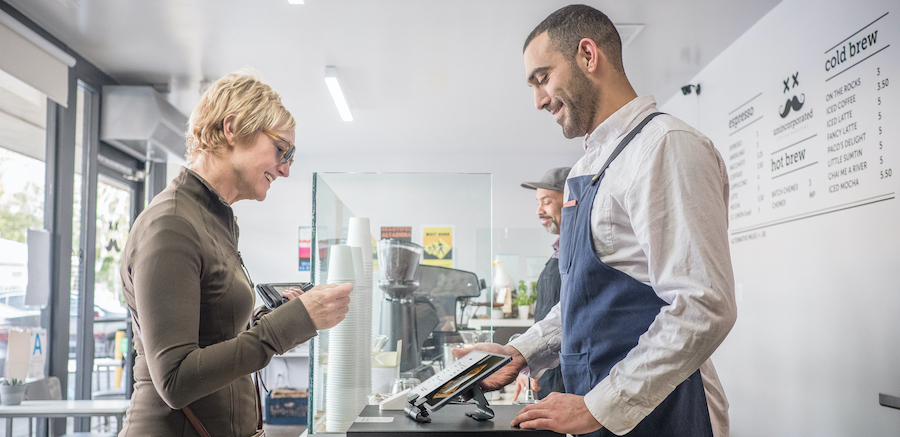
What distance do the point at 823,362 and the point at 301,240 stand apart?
201 inches

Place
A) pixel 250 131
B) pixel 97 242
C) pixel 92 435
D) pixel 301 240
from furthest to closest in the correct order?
pixel 301 240, pixel 97 242, pixel 92 435, pixel 250 131

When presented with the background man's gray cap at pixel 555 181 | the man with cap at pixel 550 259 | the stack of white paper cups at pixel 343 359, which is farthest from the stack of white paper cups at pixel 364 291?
the background man's gray cap at pixel 555 181

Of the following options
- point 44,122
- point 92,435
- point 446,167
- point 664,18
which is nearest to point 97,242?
point 44,122

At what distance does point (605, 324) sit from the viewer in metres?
1.02

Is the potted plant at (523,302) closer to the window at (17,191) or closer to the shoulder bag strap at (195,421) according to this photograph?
the window at (17,191)

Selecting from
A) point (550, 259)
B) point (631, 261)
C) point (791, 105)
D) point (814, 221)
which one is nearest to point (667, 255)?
point (631, 261)

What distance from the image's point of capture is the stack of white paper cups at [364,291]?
1.44 meters

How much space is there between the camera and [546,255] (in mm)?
6629

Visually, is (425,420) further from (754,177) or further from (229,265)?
(754,177)

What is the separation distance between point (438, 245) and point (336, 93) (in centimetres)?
300

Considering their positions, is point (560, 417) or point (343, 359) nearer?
point (560, 417)

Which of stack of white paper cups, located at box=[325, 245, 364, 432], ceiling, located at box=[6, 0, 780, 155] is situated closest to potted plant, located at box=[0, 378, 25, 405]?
ceiling, located at box=[6, 0, 780, 155]

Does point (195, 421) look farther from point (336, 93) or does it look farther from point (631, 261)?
point (336, 93)

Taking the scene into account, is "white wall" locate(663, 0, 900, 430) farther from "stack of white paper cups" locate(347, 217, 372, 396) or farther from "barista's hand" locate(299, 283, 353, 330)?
"barista's hand" locate(299, 283, 353, 330)
